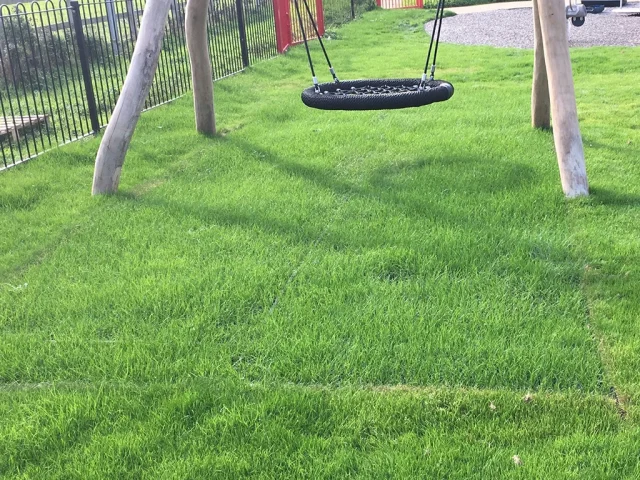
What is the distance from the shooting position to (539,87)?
19.0ft

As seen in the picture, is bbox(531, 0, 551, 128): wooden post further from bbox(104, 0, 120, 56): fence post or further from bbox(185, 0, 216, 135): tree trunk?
bbox(104, 0, 120, 56): fence post

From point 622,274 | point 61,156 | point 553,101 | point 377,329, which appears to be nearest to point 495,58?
point 553,101

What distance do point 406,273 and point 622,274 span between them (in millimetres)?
1125

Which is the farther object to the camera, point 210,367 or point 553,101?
point 553,101

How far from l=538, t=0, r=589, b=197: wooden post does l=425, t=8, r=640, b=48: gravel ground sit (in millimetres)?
8094

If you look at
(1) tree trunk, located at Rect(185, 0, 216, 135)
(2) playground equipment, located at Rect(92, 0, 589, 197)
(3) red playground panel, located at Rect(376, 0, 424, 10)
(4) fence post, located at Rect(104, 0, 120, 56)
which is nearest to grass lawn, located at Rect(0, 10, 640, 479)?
(2) playground equipment, located at Rect(92, 0, 589, 197)

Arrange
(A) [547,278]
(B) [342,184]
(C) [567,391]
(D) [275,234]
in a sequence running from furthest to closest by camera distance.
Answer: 1. (B) [342,184]
2. (D) [275,234]
3. (A) [547,278]
4. (C) [567,391]

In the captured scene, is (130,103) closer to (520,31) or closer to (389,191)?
(389,191)

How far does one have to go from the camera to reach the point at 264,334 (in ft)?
9.56

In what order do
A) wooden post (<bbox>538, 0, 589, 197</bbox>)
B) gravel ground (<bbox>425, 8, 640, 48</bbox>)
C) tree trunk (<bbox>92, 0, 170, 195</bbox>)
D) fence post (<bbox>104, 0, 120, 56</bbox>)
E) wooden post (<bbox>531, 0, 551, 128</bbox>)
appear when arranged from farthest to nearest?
gravel ground (<bbox>425, 8, 640, 48</bbox>)
fence post (<bbox>104, 0, 120, 56</bbox>)
wooden post (<bbox>531, 0, 551, 128</bbox>)
tree trunk (<bbox>92, 0, 170, 195</bbox>)
wooden post (<bbox>538, 0, 589, 197</bbox>)

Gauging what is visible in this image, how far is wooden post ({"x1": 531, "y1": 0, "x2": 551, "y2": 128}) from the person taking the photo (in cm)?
554

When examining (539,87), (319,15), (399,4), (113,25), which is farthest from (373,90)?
(399,4)

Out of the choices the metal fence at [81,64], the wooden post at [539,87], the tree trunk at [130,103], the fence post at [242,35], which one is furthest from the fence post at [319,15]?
the tree trunk at [130,103]

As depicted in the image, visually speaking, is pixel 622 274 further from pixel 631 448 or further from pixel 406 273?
pixel 631 448
